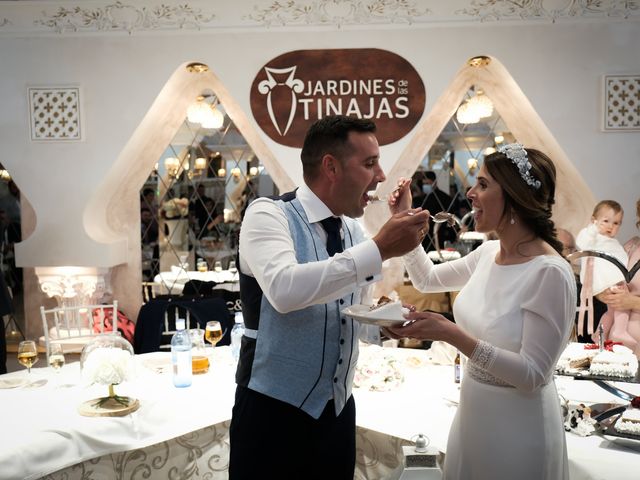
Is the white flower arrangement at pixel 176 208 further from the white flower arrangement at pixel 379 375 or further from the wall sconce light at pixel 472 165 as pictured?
the white flower arrangement at pixel 379 375

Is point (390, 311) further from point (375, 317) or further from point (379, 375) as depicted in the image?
point (379, 375)

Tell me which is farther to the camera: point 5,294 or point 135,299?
point 135,299

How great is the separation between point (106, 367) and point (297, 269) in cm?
120

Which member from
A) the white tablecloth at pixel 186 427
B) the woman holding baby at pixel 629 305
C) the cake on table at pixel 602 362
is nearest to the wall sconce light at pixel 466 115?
the woman holding baby at pixel 629 305

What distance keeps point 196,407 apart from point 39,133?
352 centimetres

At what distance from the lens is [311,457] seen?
170 cm

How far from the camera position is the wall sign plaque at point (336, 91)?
4.66 m

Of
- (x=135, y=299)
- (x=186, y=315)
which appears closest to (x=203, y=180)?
(x=135, y=299)

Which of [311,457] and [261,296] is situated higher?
[261,296]

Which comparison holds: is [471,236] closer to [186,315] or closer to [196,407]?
[186,315]

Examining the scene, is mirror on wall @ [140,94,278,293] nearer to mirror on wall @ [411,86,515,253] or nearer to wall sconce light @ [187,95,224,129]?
wall sconce light @ [187,95,224,129]

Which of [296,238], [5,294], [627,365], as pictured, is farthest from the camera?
[5,294]

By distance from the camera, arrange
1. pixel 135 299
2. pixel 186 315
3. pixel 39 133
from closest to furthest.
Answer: pixel 186 315 < pixel 39 133 < pixel 135 299

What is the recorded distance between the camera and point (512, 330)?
1693 mm
